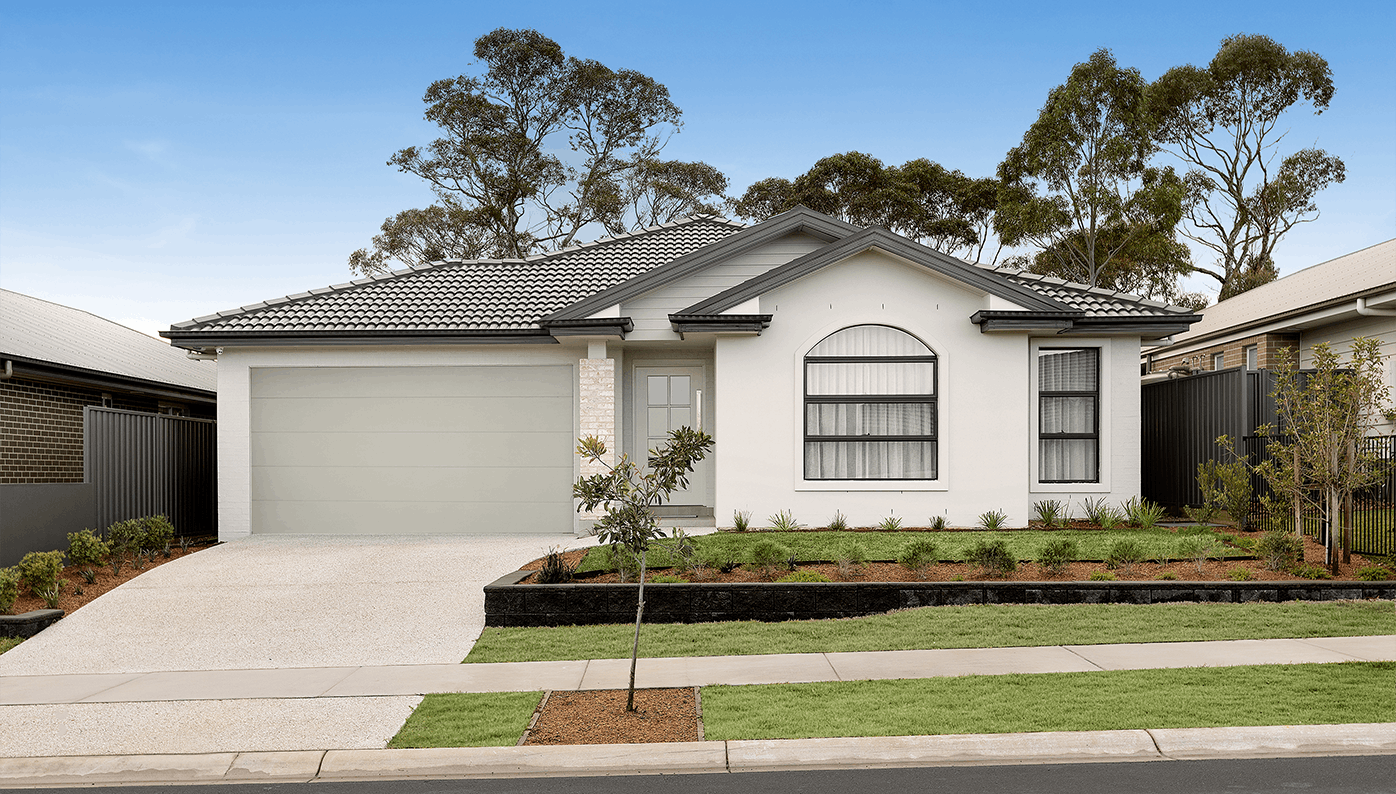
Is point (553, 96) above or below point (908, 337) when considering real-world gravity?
above

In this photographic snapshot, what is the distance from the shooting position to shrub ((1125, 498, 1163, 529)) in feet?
44.6

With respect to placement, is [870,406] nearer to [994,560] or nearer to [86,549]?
[994,560]

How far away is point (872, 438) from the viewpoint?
14156 millimetres

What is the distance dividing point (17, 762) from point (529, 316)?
9.95 metres

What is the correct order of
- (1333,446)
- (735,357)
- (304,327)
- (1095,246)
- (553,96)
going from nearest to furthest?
(1333,446) → (735,357) → (304,327) → (1095,246) → (553,96)

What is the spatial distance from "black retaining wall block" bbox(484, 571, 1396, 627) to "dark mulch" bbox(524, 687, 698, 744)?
8.19 feet

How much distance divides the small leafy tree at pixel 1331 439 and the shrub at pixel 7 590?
14.2m

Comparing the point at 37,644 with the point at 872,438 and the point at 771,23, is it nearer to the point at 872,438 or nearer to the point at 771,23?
the point at 872,438

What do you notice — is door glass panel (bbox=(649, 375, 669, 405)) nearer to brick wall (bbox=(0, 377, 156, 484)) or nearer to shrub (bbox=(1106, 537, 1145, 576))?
shrub (bbox=(1106, 537, 1145, 576))

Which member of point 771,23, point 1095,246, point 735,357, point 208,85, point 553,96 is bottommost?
point 735,357

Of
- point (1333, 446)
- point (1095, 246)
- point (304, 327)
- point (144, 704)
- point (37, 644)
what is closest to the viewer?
point (144, 704)

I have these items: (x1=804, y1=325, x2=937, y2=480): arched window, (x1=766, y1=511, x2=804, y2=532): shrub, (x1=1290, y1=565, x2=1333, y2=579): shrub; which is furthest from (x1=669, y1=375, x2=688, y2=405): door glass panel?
(x1=1290, y1=565, x2=1333, y2=579): shrub

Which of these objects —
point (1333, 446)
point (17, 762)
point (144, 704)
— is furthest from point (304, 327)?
point (1333, 446)

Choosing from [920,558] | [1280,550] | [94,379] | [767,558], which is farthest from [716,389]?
[94,379]
